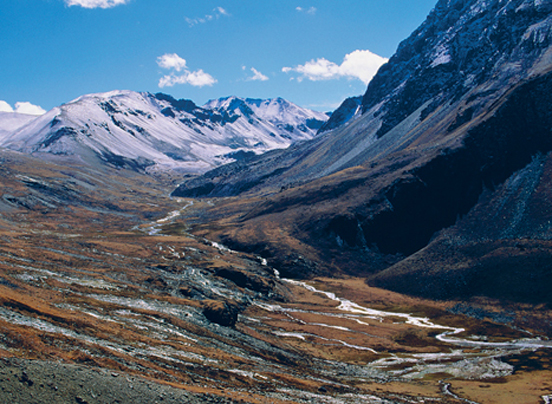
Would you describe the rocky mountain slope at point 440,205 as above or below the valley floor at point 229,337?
above

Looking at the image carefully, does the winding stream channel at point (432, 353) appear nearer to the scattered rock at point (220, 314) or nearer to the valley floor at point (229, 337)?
the valley floor at point (229, 337)

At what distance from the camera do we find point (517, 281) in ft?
322

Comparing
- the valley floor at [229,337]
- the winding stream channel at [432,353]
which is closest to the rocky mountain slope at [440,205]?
the valley floor at [229,337]

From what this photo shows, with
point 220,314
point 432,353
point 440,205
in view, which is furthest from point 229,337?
point 440,205

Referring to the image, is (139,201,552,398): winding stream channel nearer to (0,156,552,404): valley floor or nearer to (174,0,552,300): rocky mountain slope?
(0,156,552,404): valley floor

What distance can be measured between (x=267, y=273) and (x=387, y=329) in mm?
48120

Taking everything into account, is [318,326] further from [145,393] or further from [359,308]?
[145,393]

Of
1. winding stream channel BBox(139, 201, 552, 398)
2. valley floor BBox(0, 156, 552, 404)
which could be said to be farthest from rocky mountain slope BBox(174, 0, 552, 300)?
winding stream channel BBox(139, 201, 552, 398)

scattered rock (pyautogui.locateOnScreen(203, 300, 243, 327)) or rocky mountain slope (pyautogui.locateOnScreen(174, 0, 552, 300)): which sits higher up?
rocky mountain slope (pyautogui.locateOnScreen(174, 0, 552, 300))

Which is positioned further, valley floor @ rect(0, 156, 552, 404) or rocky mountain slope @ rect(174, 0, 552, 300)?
rocky mountain slope @ rect(174, 0, 552, 300)

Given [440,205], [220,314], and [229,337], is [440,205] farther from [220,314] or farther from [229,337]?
[229,337]

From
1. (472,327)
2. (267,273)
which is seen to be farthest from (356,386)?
(267,273)

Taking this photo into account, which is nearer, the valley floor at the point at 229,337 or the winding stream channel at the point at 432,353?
the valley floor at the point at 229,337

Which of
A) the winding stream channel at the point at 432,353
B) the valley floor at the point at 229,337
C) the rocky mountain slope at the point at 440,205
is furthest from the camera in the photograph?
the rocky mountain slope at the point at 440,205
